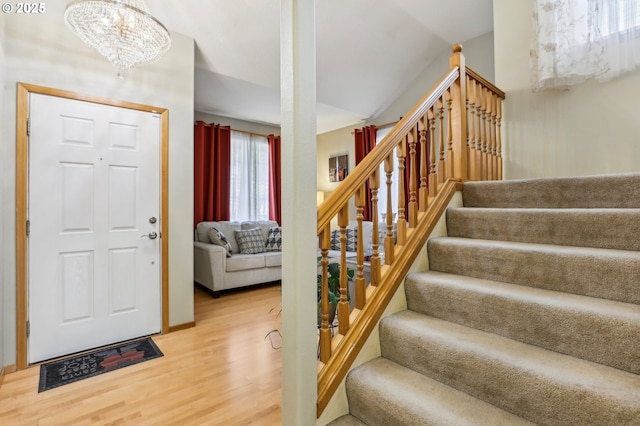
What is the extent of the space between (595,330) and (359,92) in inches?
161

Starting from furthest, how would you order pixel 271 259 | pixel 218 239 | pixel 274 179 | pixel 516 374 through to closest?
pixel 274 179, pixel 271 259, pixel 218 239, pixel 516 374

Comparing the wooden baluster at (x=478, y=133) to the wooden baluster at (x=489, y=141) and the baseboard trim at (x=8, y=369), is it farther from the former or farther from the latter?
the baseboard trim at (x=8, y=369)

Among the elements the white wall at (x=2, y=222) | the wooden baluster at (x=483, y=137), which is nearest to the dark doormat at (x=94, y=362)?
the white wall at (x=2, y=222)

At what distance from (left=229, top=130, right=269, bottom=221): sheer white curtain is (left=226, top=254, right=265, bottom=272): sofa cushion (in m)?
1.22

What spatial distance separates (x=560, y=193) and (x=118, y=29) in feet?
9.74

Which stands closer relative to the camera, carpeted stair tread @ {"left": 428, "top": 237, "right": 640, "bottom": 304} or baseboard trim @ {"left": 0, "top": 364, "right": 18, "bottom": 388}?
carpeted stair tread @ {"left": 428, "top": 237, "right": 640, "bottom": 304}

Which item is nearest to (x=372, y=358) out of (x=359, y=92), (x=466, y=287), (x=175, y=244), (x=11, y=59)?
(x=466, y=287)

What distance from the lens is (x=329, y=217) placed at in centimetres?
144

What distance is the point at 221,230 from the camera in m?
4.74

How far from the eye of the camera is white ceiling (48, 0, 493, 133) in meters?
2.99

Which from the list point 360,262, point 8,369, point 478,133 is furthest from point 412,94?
point 8,369

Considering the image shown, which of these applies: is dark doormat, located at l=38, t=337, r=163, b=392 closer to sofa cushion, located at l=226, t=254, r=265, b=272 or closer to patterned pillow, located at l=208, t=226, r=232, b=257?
sofa cushion, located at l=226, t=254, r=265, b=272

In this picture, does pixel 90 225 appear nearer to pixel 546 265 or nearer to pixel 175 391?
pixel 175 391

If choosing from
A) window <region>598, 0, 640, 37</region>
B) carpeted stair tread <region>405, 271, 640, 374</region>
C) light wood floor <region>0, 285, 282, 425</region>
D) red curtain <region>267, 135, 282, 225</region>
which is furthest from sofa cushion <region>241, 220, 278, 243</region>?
window <region>598, 0, 640, 37</region>
